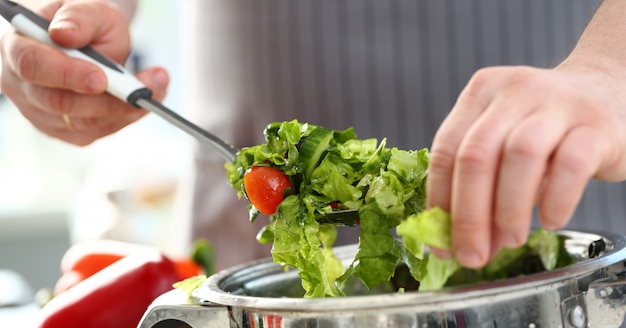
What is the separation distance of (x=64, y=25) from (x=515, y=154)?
0.89 m

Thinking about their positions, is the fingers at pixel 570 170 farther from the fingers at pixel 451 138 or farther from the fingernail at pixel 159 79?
the fingernail at pixel 159 79

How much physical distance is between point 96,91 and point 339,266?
0.48 meters

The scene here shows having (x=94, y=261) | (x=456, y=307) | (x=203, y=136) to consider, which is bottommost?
(x=94, y=261)

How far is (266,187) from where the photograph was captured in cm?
90

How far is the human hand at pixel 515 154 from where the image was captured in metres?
0.61

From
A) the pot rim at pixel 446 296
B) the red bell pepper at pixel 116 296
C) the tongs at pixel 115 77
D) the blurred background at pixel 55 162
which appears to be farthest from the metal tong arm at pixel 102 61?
the blurred background at pixel 55 162

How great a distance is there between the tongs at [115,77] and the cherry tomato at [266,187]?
239 mm

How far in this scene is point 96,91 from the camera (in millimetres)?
1261

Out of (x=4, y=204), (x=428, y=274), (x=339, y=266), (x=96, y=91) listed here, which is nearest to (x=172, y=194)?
(x=4, y=204)

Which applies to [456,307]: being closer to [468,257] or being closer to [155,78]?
[468,257]

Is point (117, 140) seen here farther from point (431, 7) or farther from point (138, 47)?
point (431, 7)

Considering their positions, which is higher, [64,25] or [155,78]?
[64,25]

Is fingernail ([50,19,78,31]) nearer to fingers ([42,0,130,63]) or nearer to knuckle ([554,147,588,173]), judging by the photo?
fingers ([42,0,130,63])

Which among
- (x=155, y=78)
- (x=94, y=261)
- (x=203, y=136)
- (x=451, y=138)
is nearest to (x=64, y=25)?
(x=155, y=78)
